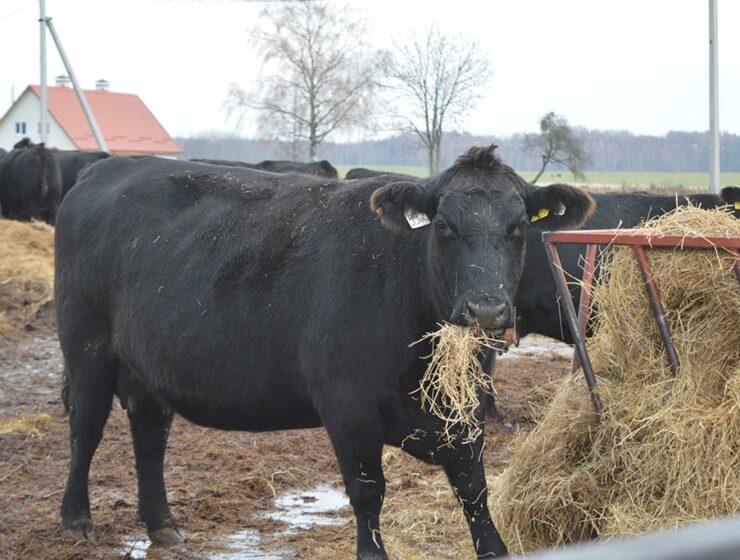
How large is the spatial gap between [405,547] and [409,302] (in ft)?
4.84

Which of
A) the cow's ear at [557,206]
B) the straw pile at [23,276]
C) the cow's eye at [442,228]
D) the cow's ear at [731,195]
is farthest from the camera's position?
the straw pile at [23,276]

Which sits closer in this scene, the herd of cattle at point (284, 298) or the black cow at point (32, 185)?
the herd of cattle at point (284, 298)

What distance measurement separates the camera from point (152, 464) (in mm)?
5738

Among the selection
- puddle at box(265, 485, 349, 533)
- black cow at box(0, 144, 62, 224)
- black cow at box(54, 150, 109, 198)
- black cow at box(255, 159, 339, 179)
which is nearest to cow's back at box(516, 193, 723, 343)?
puddle at box(265, 485, 349, 533)

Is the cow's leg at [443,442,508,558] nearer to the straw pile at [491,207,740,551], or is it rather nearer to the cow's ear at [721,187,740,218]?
the straw pile at [491,207,740,551]

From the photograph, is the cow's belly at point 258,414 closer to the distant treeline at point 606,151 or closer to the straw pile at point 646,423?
the straw pile at point 646,423

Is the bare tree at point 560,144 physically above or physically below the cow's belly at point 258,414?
above

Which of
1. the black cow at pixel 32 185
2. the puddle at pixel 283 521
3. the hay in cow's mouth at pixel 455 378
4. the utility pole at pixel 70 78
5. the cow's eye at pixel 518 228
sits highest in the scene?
the utility pole at pixel 70 78

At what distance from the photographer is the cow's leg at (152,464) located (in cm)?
554

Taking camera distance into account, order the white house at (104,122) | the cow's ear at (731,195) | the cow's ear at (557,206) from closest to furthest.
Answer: the cow's ear at (557,206), the cow's ear at (731,195), the white house at (104,122)

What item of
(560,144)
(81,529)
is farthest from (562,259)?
(560,144)

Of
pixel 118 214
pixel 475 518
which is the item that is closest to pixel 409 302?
pixel 475 518

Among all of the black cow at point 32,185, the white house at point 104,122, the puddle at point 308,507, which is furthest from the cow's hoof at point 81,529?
the white house at point 104,122

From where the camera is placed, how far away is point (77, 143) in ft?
219
